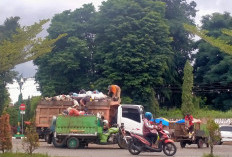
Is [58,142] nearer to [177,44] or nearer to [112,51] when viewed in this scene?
[112,51]

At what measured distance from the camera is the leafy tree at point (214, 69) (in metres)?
45.0

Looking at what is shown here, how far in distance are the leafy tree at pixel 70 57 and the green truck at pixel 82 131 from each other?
19373 millimetres

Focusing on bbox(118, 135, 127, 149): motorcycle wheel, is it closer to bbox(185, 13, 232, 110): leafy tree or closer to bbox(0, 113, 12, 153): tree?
bbox(0, 113, 12, 153): tree

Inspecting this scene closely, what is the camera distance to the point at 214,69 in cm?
4491

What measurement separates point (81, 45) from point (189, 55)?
1632 centimetres

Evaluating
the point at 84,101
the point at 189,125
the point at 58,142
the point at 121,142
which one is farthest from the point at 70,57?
the point at 121,142

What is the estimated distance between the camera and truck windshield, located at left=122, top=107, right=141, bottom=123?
22203 millimetres

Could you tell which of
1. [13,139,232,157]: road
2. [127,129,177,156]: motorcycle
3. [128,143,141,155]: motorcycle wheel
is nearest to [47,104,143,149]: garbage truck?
[13,139,232,157]: road

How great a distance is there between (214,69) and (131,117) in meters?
24.9

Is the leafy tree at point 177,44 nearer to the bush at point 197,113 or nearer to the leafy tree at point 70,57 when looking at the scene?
the bush at point 197,113

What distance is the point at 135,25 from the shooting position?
3997 centimetres

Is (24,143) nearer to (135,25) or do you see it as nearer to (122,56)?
(122,56)

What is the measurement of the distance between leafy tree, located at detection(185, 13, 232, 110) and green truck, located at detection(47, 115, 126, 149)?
82.5 feet

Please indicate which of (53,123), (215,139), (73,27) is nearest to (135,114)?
(53,123)
